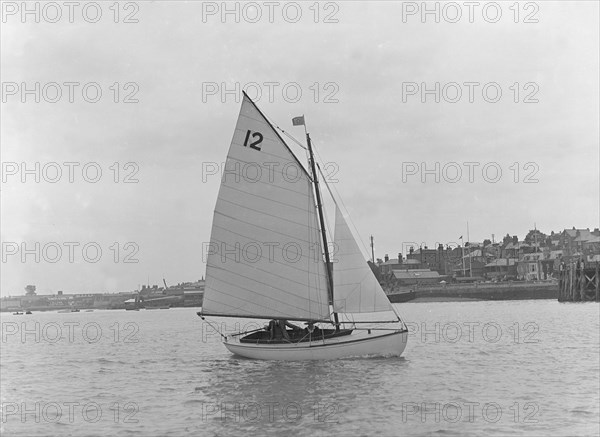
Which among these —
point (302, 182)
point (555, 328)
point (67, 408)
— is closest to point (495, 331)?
point (555, 328)

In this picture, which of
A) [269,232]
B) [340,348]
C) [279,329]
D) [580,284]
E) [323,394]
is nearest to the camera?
[323,394]

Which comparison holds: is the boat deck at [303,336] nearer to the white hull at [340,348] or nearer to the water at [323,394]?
the white hull at [340,348]

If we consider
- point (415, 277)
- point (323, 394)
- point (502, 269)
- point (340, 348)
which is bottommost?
point (323, 394)

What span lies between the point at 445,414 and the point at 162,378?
17.6 m

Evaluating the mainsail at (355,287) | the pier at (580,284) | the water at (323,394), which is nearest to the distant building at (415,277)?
the pier at (580,284)

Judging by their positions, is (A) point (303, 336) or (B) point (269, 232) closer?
(A) point (303, 336)

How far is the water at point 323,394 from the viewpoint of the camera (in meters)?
22.5

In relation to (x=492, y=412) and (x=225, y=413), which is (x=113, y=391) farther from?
(x=492, y=412)

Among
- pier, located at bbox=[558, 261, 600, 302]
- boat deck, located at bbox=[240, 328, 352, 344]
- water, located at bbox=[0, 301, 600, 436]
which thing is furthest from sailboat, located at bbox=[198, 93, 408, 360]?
pier, located at bbox=[558, 261, 600, 302]

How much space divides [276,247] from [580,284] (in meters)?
85.7

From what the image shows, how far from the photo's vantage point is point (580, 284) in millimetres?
110938

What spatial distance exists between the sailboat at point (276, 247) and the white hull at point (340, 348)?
0.21ft

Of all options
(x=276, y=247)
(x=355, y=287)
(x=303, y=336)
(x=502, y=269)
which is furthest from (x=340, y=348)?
(x=502, y=269)

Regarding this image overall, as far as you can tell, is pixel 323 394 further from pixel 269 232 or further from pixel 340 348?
pixel 269 232
